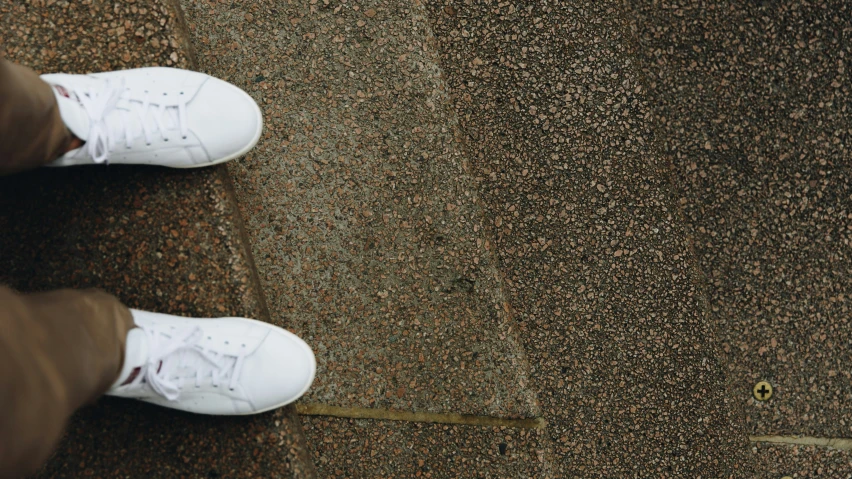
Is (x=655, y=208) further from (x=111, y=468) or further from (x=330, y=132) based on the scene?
(x=111, y=468)

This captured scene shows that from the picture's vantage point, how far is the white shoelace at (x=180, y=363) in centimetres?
162

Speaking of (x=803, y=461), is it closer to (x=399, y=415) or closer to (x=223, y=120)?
(x=399, y=415)

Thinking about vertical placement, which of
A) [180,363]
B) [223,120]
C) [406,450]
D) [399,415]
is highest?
[223,120]

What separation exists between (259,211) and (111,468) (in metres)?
0.99

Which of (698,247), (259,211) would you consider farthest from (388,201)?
(698,247)

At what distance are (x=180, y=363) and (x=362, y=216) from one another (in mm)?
776

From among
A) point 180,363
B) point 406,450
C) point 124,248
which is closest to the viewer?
point 180,363

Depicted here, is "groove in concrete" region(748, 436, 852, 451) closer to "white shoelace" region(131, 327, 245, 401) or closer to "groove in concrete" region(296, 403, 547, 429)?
"groove in concrete" region(296, 403, 547, 429)

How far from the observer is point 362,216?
1.98 m

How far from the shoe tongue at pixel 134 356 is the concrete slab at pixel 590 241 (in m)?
1.22

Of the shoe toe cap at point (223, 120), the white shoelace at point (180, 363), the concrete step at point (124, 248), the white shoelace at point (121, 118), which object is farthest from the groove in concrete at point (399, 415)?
the white shoelace at point (121, 118)

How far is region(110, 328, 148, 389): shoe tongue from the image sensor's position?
1565 millimetres

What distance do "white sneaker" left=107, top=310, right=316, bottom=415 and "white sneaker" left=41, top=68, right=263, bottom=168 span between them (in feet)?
1.68

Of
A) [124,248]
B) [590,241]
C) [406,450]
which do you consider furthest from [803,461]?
[124,248]
